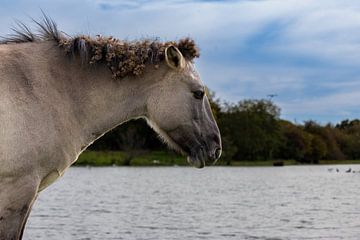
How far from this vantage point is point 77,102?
5.10 metres

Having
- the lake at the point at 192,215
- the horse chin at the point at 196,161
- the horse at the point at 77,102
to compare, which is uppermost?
the horse at the point at 77,102

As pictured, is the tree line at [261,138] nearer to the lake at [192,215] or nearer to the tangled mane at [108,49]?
the lake at [192,215]

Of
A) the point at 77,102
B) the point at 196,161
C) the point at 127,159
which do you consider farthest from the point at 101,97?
the point at 127,159

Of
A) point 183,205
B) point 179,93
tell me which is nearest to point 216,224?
point 183,205

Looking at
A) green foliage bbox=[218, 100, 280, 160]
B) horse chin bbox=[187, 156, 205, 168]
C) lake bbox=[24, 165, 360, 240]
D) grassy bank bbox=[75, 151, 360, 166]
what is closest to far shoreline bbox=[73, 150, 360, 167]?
grassy bank bbox=[75, 151, 360, 166]

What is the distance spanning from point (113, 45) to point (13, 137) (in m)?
1.23

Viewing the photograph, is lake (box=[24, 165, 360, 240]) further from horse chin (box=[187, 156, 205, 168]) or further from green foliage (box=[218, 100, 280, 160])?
green foliage (box=[218, 100, 280, 160])

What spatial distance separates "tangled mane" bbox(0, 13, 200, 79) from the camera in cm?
523

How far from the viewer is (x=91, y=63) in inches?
205

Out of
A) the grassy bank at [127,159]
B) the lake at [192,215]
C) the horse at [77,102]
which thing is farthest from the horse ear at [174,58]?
the grassy bank at [127,159]

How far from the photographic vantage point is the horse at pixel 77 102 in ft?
15.2

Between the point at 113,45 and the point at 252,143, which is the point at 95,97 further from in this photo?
the point at 252,143

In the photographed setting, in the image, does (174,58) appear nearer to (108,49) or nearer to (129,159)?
(108,49)

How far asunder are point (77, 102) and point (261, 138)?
132870 mm
